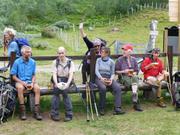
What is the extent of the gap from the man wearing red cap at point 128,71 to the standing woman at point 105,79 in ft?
0.69

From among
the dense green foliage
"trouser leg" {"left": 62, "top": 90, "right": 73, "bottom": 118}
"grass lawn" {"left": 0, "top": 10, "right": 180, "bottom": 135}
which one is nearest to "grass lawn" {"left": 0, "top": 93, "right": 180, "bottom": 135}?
"grass lawn" {"left": 0, "top": 10, "right": 180, "bottom": 135}

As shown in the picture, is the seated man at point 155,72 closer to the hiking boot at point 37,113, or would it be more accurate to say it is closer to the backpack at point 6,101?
the hiking boot at point 37,113

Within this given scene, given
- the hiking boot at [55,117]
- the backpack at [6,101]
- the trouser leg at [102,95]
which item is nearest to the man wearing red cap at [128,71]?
the trouser leg at [102,95]

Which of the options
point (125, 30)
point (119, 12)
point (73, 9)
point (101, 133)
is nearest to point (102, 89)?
point (101, 133)

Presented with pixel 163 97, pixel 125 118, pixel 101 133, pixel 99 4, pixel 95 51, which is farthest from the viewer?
pixel 99 4

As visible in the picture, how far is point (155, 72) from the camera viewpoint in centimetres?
953

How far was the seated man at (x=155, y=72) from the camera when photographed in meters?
9.43

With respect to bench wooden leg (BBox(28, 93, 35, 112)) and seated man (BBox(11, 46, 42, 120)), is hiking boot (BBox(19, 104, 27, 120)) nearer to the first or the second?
seated man (BBox(11, 46, 42, 120))

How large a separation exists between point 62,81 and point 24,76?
0.67 metres

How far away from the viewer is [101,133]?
7.79 metres

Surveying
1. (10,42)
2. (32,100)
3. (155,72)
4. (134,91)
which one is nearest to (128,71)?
(134,91)

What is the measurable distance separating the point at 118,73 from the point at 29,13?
48.3m

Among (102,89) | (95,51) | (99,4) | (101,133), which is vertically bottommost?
(101,133)

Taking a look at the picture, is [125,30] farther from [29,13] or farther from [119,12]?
[29,13]
